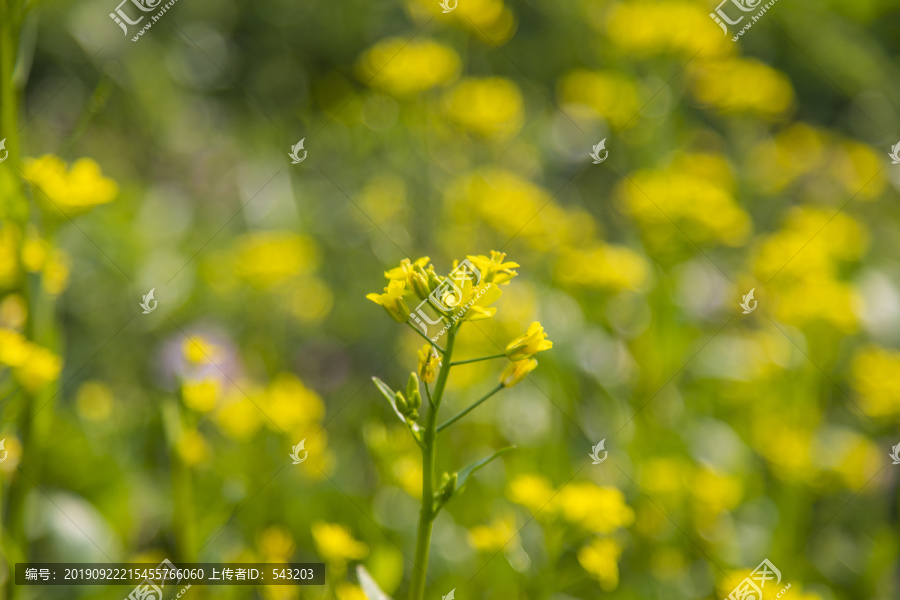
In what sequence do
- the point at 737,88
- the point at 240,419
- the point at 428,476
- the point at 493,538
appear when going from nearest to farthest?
the point at 428,476 → the point at 493,538 → the point at 240,419 → the point at 737,88

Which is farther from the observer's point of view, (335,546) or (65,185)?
(65,185)

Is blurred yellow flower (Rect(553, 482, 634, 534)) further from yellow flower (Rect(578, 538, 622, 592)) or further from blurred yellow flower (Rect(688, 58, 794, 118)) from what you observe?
blurred yellow flower (Rect(688, 58, 794, 118))

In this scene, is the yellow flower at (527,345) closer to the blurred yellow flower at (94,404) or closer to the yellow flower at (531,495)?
the yellow flower at (531,495)

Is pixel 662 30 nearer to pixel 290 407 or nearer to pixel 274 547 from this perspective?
pixel 290 407

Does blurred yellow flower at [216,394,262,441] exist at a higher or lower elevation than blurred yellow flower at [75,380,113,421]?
higher

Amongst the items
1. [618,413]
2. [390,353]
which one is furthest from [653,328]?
[390,353]

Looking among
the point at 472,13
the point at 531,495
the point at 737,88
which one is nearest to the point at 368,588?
the point at 531,495

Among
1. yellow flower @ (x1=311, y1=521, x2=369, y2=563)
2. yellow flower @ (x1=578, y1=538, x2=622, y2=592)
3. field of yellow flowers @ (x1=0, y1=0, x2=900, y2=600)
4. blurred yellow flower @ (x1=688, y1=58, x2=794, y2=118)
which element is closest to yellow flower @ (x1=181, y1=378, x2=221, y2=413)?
field of yellow flowers @ (x1=0, y1=0, x2=900, y2=600)
